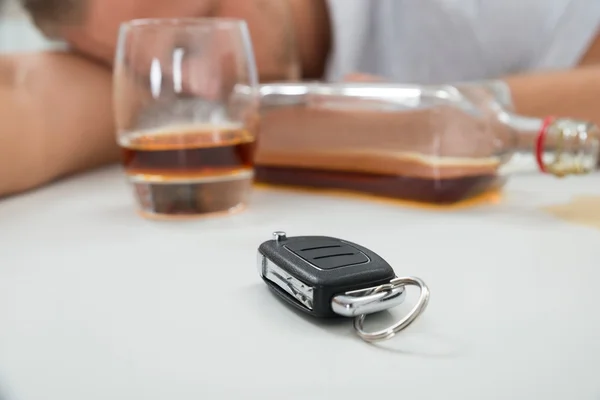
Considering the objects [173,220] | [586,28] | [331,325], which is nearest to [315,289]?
[331,325]

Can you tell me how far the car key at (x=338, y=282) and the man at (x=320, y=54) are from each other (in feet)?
1.01

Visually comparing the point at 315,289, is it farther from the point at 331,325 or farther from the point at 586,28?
the point at 586,28

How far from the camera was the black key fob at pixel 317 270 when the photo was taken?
26 cm

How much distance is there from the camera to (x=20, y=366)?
0.80 ft

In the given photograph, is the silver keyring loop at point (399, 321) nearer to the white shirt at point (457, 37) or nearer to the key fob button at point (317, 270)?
the key fob button at point (317, 270)

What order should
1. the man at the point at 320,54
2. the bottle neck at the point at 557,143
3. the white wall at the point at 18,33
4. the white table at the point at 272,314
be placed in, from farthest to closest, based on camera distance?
1. the white wall at the point at 18,33
2. the man at the point at 320,54
3. the bottle neck at the point at 557,143
4. the white table at the point at 272,314

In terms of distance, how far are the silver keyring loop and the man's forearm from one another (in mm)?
362

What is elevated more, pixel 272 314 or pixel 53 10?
pixel 53 10

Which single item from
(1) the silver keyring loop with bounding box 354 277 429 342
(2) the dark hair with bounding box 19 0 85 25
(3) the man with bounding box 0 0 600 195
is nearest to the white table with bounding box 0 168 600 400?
(1) the silver keyring loop with bounding box 354 277 429 342

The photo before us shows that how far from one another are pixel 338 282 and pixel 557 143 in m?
0.26

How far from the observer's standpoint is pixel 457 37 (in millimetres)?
703

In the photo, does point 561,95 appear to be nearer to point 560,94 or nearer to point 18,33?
point 560,94

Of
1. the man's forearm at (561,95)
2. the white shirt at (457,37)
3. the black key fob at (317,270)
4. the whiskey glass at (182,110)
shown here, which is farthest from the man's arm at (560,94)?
the black key fob at (317,270)

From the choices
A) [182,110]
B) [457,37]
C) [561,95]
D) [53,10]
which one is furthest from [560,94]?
[53,10]
